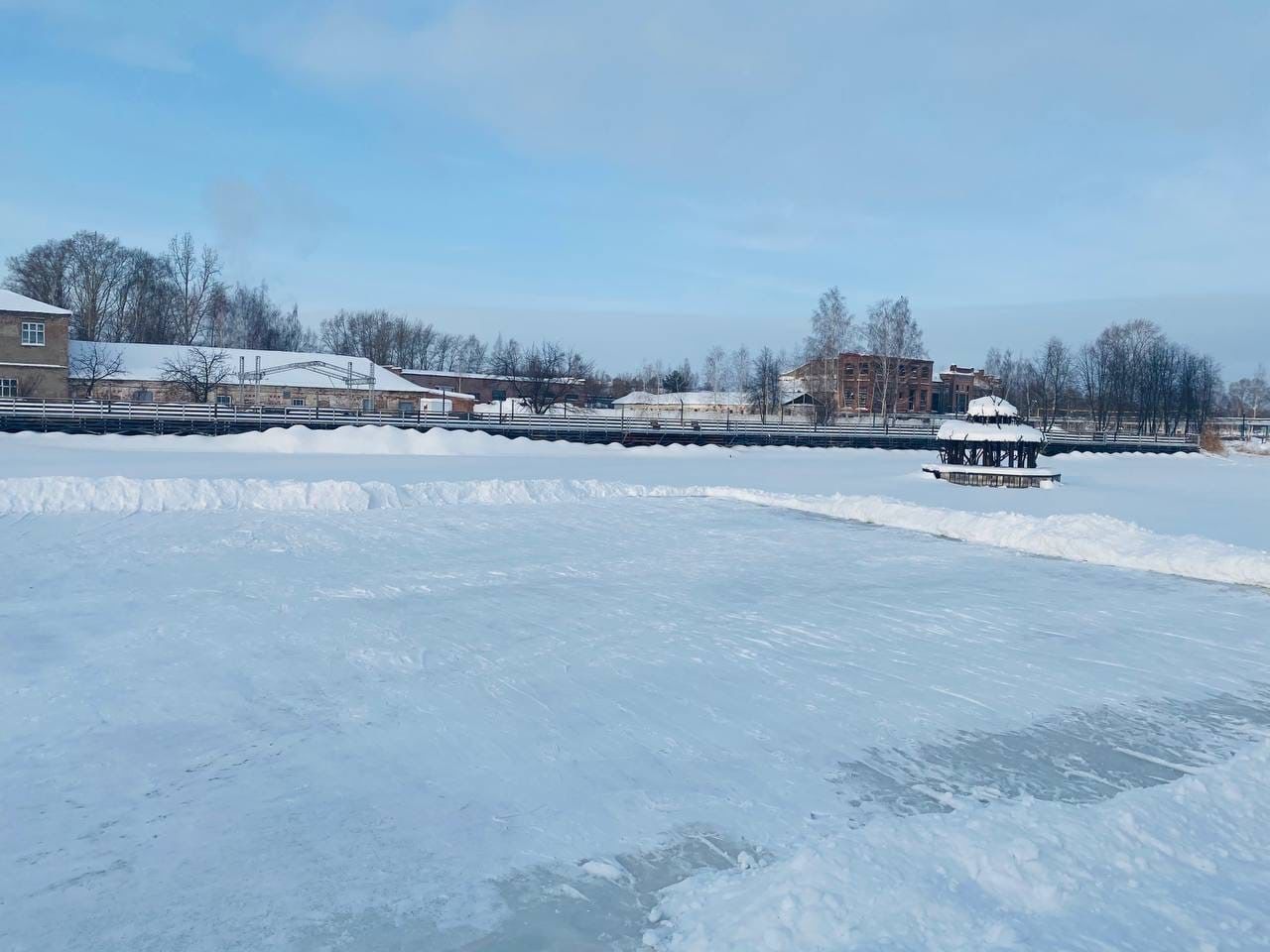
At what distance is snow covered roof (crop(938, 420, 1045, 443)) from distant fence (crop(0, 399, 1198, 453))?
1771cm

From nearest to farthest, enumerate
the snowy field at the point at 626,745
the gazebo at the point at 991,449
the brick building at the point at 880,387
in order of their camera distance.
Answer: the snowy field at the point at 626,745 → the gazebo at the point at 991,449 → the brick building at the point at 880,387

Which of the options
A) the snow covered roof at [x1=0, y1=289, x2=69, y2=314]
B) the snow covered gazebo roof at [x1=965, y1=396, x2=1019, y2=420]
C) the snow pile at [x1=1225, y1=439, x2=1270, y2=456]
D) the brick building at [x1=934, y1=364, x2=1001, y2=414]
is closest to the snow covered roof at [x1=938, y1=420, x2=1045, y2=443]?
the snow covered gazebo roof at [x1=965, y1=396, x2=1019, y2=420]

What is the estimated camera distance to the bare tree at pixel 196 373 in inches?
2037

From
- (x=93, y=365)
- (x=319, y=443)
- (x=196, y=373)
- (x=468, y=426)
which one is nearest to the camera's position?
(x=319, y=443)

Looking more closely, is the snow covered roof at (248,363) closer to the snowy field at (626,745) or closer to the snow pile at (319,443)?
the snow pile at (319,443)

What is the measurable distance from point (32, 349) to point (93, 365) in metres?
3.16

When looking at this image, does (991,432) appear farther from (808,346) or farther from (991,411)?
(808,346)

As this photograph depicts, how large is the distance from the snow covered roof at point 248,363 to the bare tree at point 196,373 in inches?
25.1

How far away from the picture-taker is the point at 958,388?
99312 millimetres

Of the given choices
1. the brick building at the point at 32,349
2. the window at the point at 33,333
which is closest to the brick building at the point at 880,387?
the brick building at the point at 32,349

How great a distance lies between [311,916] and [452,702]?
2.49 meters

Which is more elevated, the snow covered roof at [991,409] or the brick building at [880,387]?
the brick building at [880,387]

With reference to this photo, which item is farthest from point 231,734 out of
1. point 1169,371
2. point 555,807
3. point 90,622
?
point 1169,371

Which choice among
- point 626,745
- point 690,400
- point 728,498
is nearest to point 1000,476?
point 728,498
